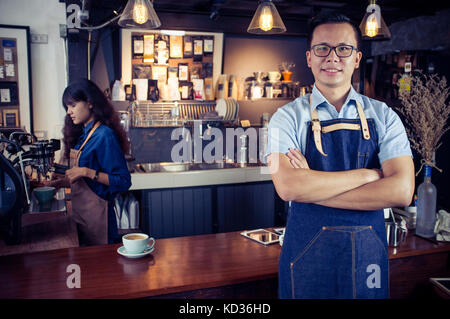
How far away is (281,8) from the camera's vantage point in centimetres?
534

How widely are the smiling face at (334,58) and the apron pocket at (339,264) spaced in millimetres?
A: 613

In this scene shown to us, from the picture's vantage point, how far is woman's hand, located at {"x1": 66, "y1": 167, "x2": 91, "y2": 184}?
257 centimetres

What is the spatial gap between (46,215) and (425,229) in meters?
2.35

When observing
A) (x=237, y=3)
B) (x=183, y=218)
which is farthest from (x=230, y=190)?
(x=237, y=3)

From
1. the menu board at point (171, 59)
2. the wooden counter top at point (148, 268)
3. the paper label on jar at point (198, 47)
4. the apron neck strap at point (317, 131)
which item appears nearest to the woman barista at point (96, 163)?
the wooden counter top at point (148, 268)

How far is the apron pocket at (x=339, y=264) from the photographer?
1604 mm

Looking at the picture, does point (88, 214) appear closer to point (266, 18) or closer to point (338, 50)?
point (338, 50)

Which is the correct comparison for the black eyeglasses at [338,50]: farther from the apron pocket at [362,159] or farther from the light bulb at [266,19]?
the light bulb at [266,19]

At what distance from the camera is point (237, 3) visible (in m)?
4.94

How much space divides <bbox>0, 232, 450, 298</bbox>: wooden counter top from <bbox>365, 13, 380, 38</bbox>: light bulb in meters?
1.98

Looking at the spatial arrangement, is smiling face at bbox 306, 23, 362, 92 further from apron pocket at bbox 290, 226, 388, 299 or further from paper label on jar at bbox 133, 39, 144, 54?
paper label on jar at bbox 133, 39, 144, 54

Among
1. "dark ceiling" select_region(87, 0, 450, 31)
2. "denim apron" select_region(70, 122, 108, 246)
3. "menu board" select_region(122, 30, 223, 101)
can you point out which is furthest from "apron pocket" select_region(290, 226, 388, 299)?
"menu board" select_region(122, 30, 223, 101)

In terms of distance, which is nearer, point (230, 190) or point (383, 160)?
point (383, 160)
